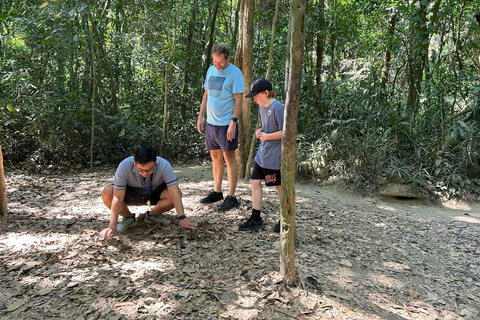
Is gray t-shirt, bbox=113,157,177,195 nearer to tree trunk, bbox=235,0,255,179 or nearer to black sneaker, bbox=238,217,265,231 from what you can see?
black sneaker, bbox=238,217,265,231

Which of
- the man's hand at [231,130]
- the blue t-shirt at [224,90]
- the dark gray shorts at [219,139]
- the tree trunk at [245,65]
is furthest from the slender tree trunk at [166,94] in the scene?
the man's hand at [231,130]

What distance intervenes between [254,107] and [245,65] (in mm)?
2924

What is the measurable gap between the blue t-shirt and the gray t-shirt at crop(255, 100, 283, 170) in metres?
0.74

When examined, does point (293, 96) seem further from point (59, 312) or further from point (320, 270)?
point (59, 312)

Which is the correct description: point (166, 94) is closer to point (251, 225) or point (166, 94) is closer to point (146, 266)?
point (251, 225)

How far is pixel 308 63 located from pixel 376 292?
6.71 meters

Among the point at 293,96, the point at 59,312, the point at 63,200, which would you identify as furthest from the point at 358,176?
the point at 59,312

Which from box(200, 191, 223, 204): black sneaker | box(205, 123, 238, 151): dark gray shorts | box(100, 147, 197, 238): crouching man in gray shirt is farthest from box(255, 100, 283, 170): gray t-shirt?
box(200, 191, 223, 204): black sneaker

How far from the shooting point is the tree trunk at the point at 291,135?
2.40 m

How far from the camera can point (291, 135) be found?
251 centimetres

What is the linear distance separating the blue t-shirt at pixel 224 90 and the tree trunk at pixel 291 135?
5.51 ft

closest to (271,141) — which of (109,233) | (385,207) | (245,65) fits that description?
(109,233)

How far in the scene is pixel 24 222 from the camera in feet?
12.7

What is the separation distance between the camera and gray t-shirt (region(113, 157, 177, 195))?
322 cm
